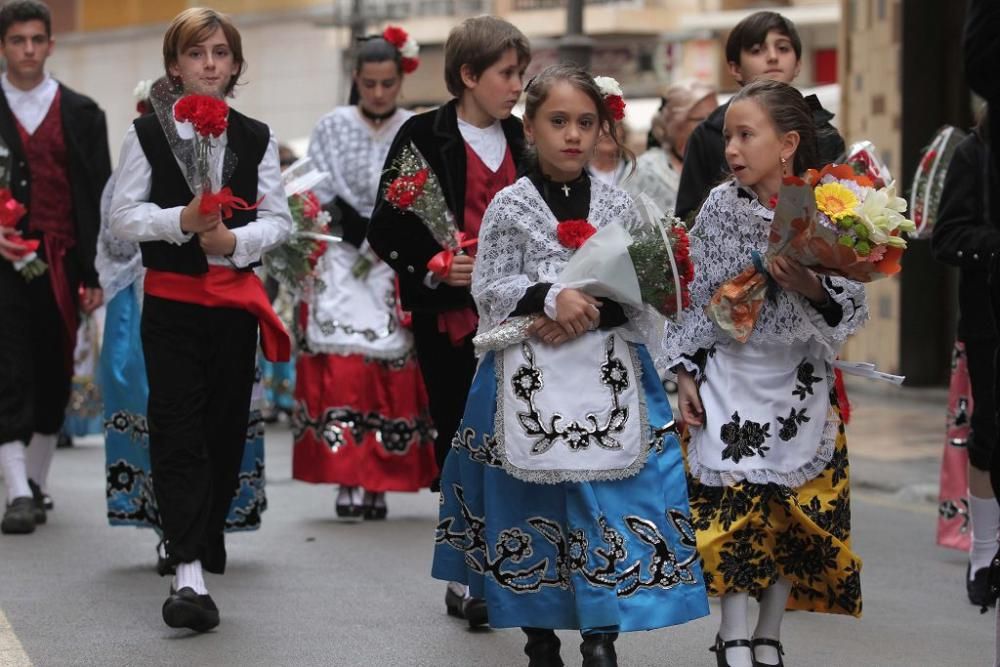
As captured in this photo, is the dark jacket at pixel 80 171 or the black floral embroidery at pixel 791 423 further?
the dark jacket at pixel 80 171

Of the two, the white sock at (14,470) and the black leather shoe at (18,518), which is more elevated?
the white sock at (14,470)

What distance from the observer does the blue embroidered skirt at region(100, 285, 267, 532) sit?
7.88 m

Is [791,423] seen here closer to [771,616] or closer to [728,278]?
[728,278]

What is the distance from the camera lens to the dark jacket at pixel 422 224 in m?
6.71

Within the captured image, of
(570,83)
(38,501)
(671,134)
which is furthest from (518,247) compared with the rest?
(671,134)

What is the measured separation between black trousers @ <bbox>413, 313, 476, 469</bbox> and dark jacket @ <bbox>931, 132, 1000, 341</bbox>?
1856 mm

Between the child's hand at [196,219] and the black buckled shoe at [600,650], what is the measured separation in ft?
6.37

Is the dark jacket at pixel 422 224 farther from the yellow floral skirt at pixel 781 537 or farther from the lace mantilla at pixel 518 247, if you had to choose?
the yellow floral skirt at pixel 781 537

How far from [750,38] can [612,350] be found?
1949 millimetres

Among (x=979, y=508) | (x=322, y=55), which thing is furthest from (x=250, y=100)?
(x=979, y=508)

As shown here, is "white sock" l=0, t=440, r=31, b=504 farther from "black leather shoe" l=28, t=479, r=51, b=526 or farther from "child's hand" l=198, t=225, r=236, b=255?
"child's hand" l=198, t=225, r=236, b=255

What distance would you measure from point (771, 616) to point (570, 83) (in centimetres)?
166

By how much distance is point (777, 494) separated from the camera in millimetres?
5844

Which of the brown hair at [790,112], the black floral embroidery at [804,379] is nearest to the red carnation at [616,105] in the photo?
the brown hair at [790,112]
